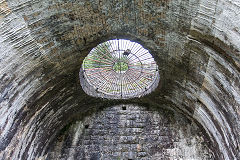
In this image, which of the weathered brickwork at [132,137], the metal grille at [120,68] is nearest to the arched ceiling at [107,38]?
the weathered brickwork at [132,137]

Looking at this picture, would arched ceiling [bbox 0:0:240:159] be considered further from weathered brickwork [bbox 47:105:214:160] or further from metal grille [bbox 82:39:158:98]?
metal grille [bbox 82:39:158:98]

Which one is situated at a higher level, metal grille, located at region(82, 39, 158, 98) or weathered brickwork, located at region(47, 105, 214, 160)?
metal grille, located at region(82, 39, 158, 98)

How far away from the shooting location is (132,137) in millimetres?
7059

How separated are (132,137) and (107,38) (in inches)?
120

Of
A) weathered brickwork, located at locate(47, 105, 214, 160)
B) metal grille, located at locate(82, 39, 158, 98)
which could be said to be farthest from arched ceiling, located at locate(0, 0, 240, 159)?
metal grille, located at locate(82, 39, 158, 98)

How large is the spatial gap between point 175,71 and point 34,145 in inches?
148

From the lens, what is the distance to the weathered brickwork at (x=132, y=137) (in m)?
6.77

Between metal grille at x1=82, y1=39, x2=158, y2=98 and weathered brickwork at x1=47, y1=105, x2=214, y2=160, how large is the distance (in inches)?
24.1

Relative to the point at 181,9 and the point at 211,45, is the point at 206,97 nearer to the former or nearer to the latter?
the point at 211,45

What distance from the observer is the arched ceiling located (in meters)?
4.03

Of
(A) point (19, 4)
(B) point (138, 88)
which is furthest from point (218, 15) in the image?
(B) point (138, 88)

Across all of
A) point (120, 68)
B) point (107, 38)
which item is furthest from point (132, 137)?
point (107, 38)

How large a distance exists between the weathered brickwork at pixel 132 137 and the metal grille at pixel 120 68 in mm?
613

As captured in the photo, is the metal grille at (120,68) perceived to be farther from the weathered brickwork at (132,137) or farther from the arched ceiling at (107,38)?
the arched ceiling at (107,38)
